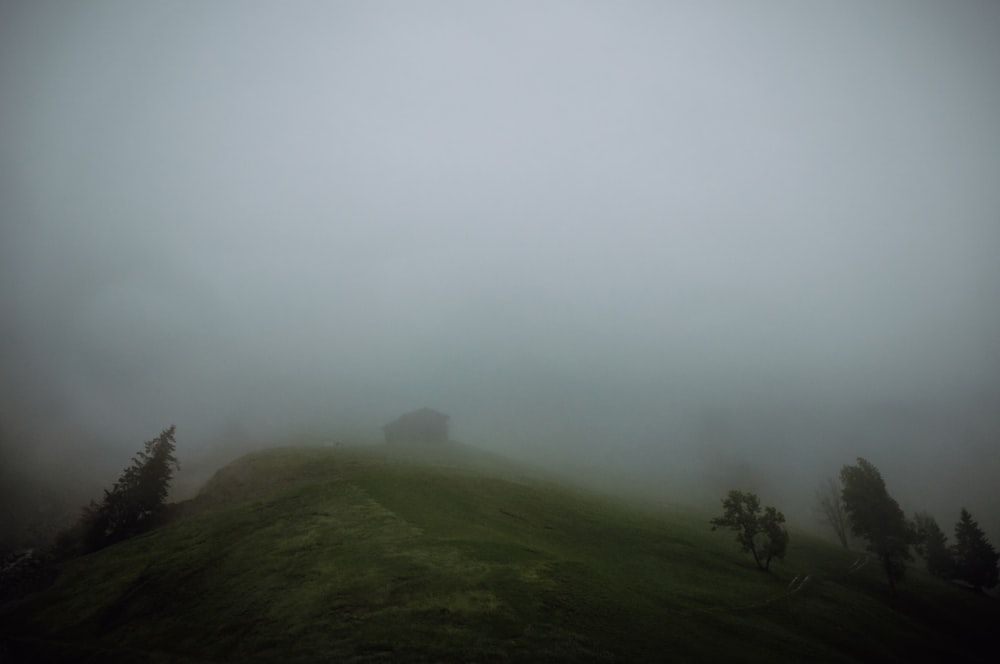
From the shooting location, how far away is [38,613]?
106 ft

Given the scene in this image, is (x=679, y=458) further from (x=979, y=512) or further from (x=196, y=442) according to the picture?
(x=196, y=442)

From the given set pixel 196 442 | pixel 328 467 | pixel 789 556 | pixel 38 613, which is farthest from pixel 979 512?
pixel 196 442

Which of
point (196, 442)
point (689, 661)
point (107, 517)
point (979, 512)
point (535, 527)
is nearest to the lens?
point (689, 661)

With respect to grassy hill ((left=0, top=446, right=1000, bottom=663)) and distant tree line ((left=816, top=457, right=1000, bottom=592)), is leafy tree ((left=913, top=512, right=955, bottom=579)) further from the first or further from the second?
grassy hill ((left=0, top=446, right=1000, bottom=663))

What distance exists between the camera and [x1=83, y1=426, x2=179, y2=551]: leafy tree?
48.8m

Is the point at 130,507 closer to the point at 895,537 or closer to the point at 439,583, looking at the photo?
the point at 439,583

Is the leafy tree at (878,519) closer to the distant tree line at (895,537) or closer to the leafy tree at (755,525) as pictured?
the distant tree line at (895,537)

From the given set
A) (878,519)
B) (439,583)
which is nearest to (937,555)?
(878,519)

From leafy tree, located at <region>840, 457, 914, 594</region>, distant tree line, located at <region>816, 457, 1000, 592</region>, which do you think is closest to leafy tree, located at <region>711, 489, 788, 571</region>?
leafy tree, located at <region>840, 457, 914, 594</region>

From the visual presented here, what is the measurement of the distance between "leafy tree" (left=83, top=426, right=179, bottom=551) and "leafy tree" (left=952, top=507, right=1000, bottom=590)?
406 feet

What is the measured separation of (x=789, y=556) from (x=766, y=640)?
3726 cm

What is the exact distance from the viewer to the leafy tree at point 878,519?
4856 centimetres

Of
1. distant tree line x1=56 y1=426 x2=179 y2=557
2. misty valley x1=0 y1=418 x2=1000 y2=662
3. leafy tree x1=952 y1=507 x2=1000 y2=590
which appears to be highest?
leafy tree x1=952 y1=507 x2=1000 y2=590

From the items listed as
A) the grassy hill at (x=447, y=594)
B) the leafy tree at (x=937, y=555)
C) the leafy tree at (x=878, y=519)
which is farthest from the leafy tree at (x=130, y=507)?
the leafy tree at (x=937, y=555)
